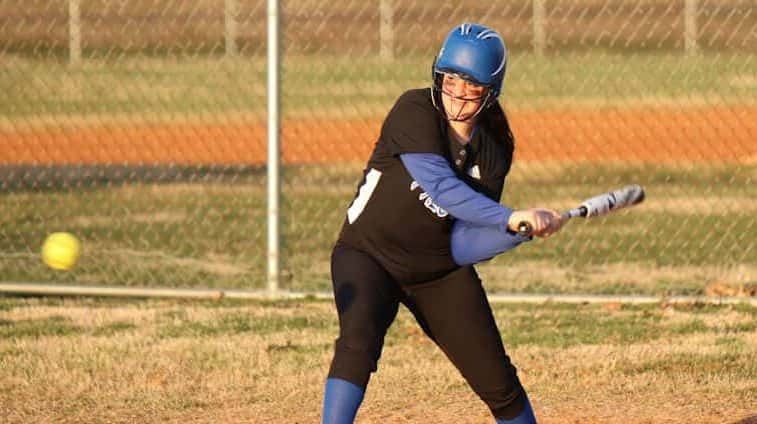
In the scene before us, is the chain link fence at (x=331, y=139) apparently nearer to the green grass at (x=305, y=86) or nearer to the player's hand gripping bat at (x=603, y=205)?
the green grass at (x=305, y=86)

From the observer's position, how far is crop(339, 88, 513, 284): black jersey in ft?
18.4

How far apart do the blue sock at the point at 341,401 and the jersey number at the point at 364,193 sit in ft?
2.15

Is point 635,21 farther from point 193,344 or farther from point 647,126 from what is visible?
point 193,344

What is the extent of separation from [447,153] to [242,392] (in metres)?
2.64

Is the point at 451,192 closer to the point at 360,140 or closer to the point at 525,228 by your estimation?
the point at 525,228

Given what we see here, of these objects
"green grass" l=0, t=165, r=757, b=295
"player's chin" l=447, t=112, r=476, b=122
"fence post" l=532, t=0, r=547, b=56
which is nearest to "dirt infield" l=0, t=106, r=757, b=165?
"green grass" l=0, t=165, r=757, b=295

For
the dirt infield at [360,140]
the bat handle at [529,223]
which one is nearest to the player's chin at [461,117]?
the bat handle at [529,223]

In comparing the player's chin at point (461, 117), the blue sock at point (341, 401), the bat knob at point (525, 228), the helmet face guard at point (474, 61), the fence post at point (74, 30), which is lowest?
the blue sock at point (341, 401)

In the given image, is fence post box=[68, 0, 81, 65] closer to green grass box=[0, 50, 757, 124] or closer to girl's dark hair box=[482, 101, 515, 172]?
green grass box=[0, 50, 757, 124]

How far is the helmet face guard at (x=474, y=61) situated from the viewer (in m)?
5.48

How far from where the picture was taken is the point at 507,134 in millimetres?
5766

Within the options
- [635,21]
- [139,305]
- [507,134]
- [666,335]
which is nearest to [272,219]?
[139,305]

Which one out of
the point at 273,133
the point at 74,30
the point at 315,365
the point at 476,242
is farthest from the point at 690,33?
the point at 476,242

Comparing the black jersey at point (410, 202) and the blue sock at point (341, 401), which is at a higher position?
the black jersey at point (410, 202)
